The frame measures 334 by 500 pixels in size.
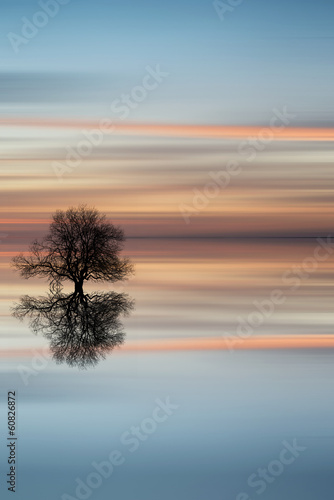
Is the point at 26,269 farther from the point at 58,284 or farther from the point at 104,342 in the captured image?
the point at 104,342

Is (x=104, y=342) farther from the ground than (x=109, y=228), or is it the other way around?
(x=109, y=228)

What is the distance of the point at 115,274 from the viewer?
13.1 m

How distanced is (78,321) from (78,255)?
1103mm

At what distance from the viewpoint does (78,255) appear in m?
13.0

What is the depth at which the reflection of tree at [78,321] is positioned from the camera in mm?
12070

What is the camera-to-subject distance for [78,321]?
12289mm

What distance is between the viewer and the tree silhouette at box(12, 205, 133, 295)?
12.9 metres

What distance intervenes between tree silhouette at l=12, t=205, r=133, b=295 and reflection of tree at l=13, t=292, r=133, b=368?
22 centimetres

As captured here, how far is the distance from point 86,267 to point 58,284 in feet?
1.48

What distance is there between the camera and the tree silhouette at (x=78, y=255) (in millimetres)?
12914

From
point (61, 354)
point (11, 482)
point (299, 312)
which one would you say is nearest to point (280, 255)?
point (299, 312)

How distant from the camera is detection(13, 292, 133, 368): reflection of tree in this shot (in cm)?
1207

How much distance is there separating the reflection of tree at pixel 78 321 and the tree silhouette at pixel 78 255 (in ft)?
0.74

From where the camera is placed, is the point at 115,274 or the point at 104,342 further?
the point at 115,274
